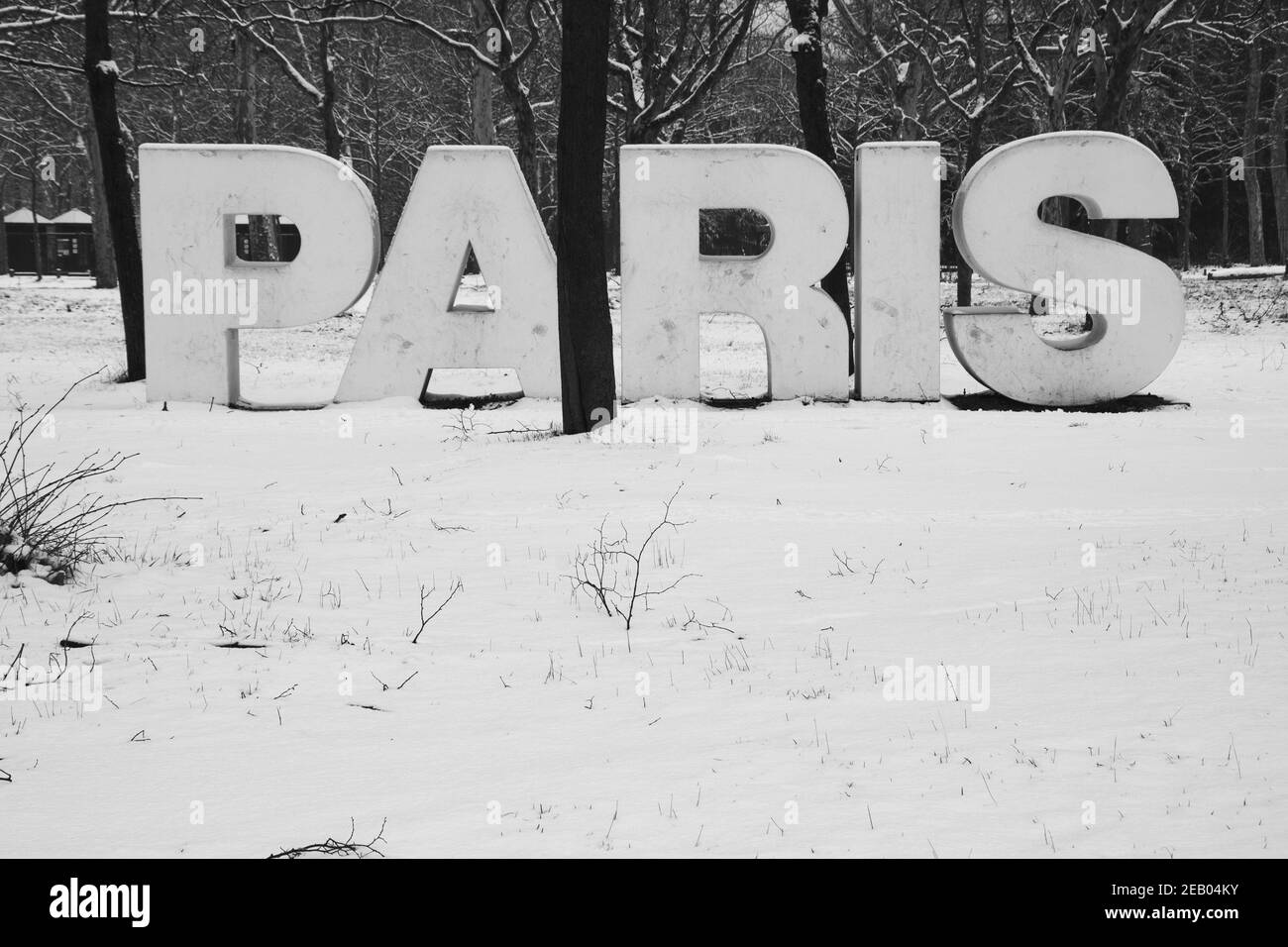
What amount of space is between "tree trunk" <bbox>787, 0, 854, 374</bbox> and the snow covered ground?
14.1 feet

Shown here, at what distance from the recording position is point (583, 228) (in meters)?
10.2

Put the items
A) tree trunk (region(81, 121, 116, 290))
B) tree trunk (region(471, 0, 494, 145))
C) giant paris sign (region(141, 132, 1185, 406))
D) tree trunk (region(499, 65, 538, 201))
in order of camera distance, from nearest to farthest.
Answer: giant paris sign (region(141, 132, 1185, 406))
tree trunk (region(499, 65, 538, 201))
tree trunk (region(471, 0, 494, 145))
tree trunk (region(81, 121, 116, 290))

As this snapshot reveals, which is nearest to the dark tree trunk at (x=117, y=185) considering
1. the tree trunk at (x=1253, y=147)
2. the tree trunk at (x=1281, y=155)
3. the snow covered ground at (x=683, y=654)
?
the snow covered ground at (x=683, y=654)

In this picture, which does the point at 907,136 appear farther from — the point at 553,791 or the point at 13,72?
the point at 553,791

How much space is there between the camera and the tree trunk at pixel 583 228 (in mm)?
10219

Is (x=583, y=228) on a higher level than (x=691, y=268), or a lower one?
higher

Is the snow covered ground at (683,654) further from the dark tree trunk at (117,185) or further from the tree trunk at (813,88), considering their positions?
the dark tree trunk at (117,185)

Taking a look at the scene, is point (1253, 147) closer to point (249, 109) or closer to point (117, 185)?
point (249, 109)

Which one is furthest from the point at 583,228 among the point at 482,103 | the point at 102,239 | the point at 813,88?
the point at 102,239

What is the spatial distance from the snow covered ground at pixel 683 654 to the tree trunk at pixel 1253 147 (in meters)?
25.0

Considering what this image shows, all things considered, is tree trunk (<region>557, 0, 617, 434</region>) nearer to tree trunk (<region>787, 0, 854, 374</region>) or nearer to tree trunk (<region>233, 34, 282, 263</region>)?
tree trunk (<region>787, 0, 854, 374</region>)

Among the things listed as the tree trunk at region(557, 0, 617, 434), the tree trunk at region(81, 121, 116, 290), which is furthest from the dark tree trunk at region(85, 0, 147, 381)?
the tree trunk at region(81, 121, 116, 290)

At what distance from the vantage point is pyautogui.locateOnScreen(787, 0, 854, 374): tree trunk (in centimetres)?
1369

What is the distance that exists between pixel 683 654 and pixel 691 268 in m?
7.58
